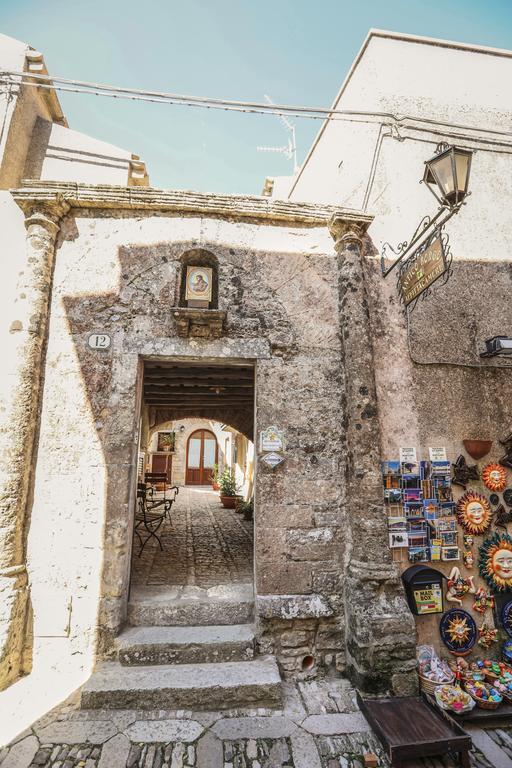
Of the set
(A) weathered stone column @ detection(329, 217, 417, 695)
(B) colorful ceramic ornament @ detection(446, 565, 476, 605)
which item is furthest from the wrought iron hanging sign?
(B) colorful ceramic ornament @ detection(446, 565, 476, 605)

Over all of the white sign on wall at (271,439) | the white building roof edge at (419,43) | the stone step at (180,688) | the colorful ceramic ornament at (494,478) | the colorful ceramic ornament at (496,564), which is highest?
the white building roof edge at (419,43)

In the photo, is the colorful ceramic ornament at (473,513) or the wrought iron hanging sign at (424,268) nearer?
the wrought iron hanging sign at (424,268)

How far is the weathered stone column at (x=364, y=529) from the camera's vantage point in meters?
2.96

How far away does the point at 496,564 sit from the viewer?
3.57 m

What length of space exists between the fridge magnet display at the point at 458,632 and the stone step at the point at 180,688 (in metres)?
1.62

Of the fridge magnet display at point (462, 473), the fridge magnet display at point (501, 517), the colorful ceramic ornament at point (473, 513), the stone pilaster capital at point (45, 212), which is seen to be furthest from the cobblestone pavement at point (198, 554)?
the stone pilaster capital at point (45, 212)

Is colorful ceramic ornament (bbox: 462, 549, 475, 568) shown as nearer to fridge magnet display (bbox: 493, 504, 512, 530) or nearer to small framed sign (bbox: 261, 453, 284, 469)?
fridge magnet display (bbox: 493, 504, 512, 530)

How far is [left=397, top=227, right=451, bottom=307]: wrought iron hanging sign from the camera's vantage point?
306cm

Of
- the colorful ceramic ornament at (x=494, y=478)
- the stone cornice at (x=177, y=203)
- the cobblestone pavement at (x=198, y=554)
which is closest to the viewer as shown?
the stone cornice at (x=177, y=203)

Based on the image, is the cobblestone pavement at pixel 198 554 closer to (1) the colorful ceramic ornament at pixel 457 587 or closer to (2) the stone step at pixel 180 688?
(2) the stone step at pixel 180 688

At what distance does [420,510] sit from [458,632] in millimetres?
1112

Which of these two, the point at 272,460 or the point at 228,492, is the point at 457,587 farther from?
the point at 228,492

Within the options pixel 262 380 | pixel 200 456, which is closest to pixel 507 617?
pixel 262 380

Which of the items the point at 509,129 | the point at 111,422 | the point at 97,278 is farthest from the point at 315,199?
the point at 111,422
